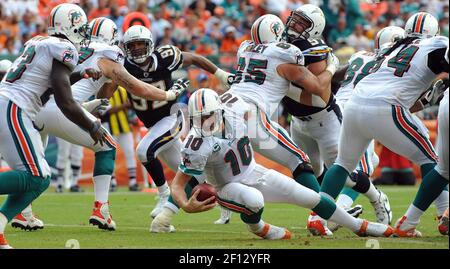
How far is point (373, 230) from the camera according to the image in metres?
7.17

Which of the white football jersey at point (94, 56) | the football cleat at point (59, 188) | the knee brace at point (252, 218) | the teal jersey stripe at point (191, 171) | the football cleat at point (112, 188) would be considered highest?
the white football jersey at point (94, 56)

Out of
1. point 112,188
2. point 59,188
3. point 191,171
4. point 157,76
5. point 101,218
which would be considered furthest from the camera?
point 112,188

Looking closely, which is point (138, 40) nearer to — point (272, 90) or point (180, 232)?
point (272, 90)

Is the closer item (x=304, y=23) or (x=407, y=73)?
(x=407, y=73)

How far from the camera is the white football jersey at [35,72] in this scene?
679 cm

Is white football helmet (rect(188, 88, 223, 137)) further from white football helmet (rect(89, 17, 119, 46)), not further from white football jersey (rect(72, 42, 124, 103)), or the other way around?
white football helmet (rect(89, 17, 119, 46))

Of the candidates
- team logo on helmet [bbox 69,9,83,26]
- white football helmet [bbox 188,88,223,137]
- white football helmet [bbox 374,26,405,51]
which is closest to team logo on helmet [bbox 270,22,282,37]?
white football helmet [bbox 374,26,405,51]

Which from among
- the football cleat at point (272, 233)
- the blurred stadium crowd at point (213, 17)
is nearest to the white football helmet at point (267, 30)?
the football cleat at point (272, 233)

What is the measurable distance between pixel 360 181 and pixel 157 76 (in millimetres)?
2176

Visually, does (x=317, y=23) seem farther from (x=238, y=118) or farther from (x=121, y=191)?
(x=121, y=191)

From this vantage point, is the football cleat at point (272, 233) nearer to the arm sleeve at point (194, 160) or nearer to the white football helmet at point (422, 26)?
the arm sleeve at point (194, 160)

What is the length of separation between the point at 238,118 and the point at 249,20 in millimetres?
11279

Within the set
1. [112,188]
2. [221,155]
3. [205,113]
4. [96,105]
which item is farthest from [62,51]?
[112,188]

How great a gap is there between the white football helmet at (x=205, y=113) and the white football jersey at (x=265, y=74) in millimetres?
1011
